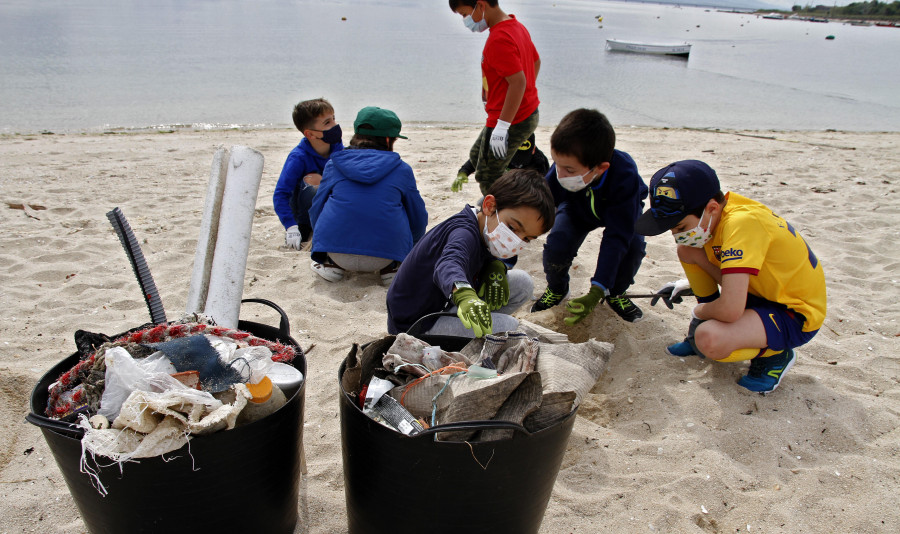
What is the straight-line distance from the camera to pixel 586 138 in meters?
2.79

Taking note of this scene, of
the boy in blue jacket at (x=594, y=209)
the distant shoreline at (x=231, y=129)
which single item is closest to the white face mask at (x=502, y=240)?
the boy in blue jacket at (x=594, y=209)

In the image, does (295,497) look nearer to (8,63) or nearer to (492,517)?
(492,517)

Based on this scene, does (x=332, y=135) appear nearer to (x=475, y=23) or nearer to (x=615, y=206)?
(x=475, y=23)

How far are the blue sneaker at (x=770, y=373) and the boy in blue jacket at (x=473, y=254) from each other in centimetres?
109

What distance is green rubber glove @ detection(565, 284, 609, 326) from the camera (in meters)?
2.90

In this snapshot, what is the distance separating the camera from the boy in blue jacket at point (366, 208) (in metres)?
3.35

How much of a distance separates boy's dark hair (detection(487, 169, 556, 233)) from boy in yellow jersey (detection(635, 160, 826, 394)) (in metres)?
0.51

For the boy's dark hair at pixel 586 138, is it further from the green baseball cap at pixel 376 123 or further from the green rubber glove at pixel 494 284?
the green baseball cap at pixel 376 123

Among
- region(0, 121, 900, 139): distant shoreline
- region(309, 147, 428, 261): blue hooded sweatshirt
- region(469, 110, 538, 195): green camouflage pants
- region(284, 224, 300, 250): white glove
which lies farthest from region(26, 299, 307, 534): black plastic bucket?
region(0, 121, 900, 139): distant shoreline

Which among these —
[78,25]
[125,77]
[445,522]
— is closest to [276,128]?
[125,77]

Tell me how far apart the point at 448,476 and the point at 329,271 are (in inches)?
89.6

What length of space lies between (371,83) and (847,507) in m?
13.5

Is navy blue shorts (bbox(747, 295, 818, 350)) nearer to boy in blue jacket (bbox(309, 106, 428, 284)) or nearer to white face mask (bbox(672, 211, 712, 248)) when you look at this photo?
white face mask (bbox(672, 211, 712, 248))

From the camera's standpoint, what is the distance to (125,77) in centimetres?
1286
